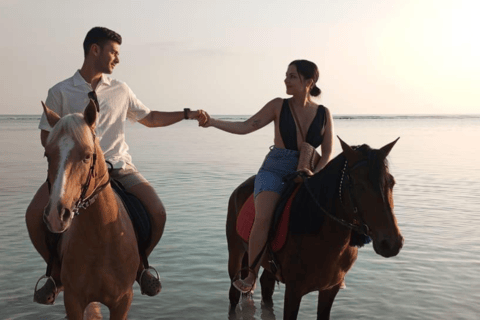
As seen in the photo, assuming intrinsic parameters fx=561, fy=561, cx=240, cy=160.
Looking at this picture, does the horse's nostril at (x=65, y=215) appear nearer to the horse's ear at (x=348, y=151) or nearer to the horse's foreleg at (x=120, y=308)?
the horse's foreleg at (x=120, y=308)

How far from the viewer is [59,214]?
11.6ft

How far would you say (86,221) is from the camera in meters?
4.38

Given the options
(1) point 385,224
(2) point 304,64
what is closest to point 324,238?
(1) point 385,224

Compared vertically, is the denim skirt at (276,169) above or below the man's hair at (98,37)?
below

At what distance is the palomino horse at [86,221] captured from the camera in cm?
367

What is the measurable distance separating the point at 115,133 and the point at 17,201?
10930 mm

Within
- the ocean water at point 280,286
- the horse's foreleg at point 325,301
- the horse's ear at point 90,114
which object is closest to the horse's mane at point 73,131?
the horse's ear at point 90,114

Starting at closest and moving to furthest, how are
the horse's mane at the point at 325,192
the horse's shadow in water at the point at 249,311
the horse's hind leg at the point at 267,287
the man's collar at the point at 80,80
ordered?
the horse's mane at the point at 325,192 < the man's collar at the point at 80,80 < the horse's shadow in water at the point at 249,311 < the horse's hind leg at the point at 267,287

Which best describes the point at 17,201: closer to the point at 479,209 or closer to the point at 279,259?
the point at 279,259

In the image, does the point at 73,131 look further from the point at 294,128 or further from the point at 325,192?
the point at 294,128

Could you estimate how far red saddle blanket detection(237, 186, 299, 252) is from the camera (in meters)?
5.80

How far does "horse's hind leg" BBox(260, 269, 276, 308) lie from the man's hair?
3.85 meters

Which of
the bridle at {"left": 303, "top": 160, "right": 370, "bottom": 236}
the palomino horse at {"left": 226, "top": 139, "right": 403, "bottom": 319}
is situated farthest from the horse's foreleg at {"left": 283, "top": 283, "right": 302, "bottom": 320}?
the bridle at {"left": 303, "top": 160, "right": 370, "bottom": 236}

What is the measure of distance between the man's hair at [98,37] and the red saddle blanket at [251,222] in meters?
2.39
